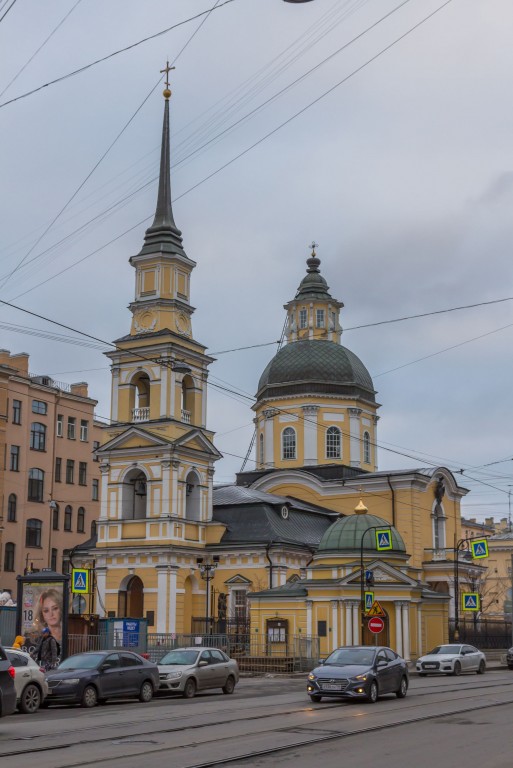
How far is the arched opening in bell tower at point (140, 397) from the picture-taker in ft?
179

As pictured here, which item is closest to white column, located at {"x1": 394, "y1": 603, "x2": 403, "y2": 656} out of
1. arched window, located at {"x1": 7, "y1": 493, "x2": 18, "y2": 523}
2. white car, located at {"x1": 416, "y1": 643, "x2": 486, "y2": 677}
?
white car, located at {"x1": 416, "y1": 643, "x2": 486, "y2": 677}

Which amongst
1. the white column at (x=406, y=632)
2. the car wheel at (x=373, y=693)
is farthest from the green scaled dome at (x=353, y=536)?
the car wheel at (x=373, y=693)

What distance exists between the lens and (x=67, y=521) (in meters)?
69.7

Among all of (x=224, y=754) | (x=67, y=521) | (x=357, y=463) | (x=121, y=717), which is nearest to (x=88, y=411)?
(x=67, y=521)

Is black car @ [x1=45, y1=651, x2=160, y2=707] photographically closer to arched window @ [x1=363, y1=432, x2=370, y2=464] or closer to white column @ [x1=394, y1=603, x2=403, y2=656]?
white column @ [x1=394, y1=603, x2=403, y2=656]

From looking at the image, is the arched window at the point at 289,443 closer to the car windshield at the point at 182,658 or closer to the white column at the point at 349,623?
the white column at the point at 349,623

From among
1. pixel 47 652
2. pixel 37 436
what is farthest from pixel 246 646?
pixel 37 436

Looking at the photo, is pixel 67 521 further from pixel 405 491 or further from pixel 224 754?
pixel 224 754

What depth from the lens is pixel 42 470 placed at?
220ft

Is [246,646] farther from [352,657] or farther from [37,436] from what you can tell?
[37,436]

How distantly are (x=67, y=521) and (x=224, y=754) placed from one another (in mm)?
57528

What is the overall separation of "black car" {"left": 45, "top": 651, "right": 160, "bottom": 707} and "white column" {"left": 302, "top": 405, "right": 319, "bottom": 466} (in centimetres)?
3895

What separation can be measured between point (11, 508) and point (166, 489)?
1539 cm

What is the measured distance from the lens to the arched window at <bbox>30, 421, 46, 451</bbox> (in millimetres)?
66625
